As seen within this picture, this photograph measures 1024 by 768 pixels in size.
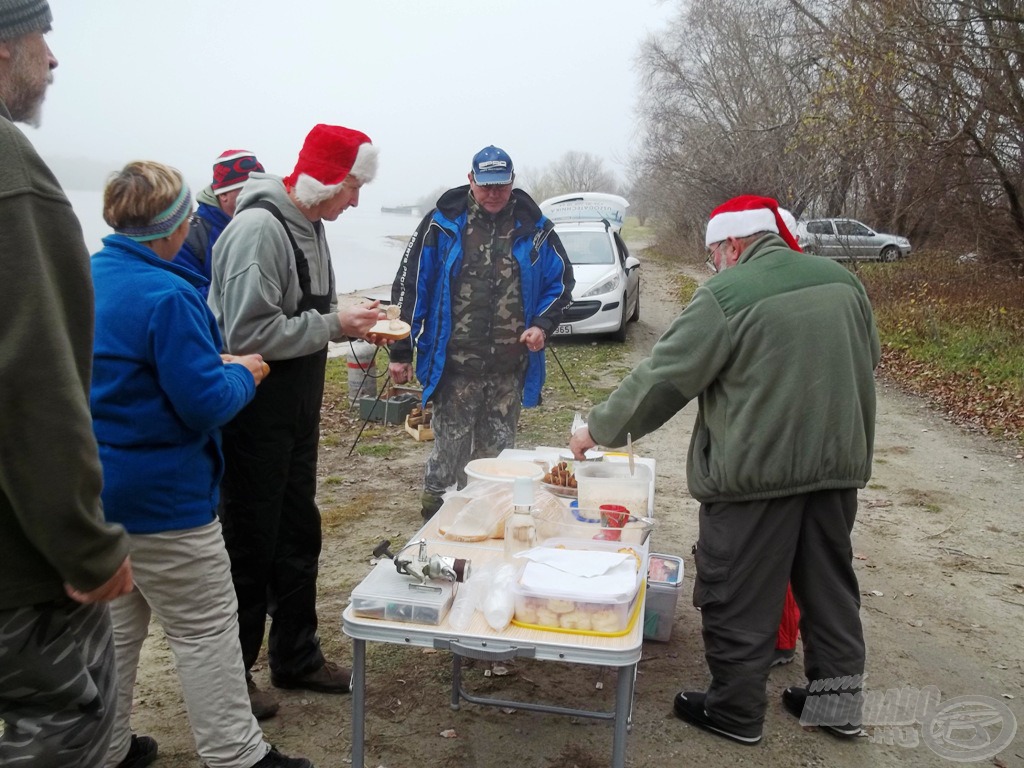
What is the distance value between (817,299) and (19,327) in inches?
90.2

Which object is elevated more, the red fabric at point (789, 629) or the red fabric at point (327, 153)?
the red fabric at point (327, 153)

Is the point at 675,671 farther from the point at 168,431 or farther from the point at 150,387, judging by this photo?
the point at 150,387

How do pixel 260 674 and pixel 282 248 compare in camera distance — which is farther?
pixel 260 674

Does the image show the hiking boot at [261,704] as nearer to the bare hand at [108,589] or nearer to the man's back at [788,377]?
the bare hand at [108,589]

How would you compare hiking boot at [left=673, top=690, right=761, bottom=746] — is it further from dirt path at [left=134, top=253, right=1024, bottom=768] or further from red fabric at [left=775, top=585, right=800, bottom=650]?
red fabric at [left=775, top=585, right=800, bottom=650]

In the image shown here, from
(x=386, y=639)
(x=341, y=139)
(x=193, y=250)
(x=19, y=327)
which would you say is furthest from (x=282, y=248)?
(x=19, y=327)

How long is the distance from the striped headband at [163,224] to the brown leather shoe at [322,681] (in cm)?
181

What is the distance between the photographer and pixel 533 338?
466cm

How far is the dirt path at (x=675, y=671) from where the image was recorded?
2949 millimetres

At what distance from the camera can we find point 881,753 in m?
2.97

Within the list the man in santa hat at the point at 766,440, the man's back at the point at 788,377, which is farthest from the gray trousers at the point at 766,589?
the man's back at the point at 788,377

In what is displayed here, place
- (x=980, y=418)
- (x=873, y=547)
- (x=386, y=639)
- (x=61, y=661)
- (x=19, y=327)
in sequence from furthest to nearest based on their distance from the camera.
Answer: (x=980, y=418)
(x=873, y=547)
(x=386, y=639)
(x=61, y=661)
(x=19, y=327)

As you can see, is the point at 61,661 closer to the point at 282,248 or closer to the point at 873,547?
the point at 282,248
